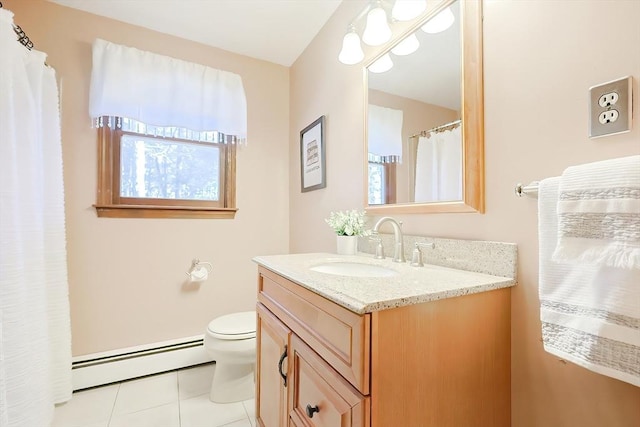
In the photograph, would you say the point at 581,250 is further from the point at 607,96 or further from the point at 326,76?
the point at 326,76

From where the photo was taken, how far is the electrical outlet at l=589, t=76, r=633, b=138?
0.62 metres

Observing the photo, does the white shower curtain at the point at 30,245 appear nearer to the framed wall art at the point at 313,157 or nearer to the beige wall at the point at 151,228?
the beige wall at the point at 151,228

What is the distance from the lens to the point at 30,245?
4.29ft

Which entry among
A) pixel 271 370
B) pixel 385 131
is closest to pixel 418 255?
pixel 385 131

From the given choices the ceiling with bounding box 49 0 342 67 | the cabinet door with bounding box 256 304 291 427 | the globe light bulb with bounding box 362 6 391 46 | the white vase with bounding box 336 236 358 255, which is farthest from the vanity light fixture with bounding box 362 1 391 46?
the cabinet door with bounding box 256 304 291 427

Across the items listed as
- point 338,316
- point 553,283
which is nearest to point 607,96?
point 553,283

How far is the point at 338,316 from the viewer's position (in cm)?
69

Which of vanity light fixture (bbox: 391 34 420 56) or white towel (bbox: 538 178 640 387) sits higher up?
vanity light fixture (bbox: 391 34 420 56)

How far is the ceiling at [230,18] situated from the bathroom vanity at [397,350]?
5.32 ft

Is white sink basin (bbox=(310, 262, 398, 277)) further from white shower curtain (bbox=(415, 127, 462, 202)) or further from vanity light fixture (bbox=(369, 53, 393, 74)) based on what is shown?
vanity light fixture (bbox=(369, 53, 393, 74))

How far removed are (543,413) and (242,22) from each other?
2.35 meters

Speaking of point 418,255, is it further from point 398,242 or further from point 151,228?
point 151,228

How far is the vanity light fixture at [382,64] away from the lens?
4.30ft

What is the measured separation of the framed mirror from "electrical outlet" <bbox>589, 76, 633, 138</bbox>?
281 mm
